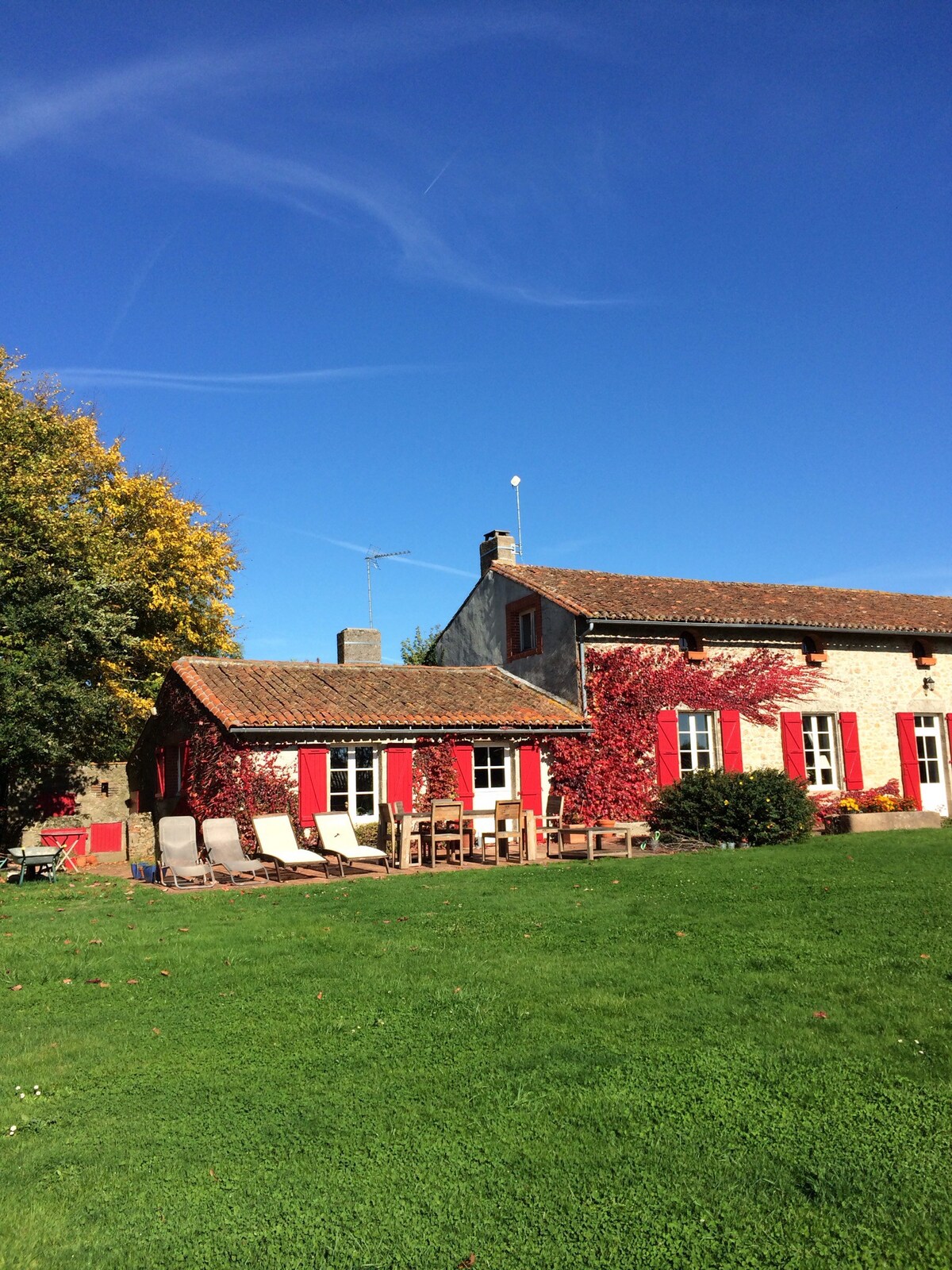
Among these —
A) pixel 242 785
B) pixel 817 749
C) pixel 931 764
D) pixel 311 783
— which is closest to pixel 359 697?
pixel 311 783

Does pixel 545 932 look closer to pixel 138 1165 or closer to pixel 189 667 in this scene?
pixel 138 1165

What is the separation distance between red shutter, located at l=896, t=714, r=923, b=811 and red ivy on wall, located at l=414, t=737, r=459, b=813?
10.6m

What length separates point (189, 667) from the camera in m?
18.7

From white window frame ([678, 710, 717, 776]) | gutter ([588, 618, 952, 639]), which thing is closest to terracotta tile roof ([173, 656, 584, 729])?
gutter ([588, 618, 952, 639])

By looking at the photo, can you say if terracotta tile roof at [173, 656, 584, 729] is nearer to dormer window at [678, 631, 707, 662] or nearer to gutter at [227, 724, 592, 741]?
gutter at [227, 724, 592, 741]

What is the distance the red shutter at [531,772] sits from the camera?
734 inches

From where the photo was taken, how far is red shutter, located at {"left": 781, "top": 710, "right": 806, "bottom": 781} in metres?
20.5

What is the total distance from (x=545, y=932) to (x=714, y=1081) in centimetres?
390

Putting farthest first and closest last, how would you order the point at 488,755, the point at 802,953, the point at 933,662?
the point at 933,662 → the point at 488,755 → the point at 802,953

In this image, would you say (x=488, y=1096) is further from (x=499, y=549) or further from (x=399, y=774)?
(x=499, y=549)

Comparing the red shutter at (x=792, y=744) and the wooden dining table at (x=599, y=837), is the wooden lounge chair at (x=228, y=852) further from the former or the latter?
the red shutter at (x=792, y=744)

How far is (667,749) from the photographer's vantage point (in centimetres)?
1952

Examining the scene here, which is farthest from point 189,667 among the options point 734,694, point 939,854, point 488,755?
point 939,854

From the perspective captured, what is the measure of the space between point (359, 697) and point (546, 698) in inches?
163
